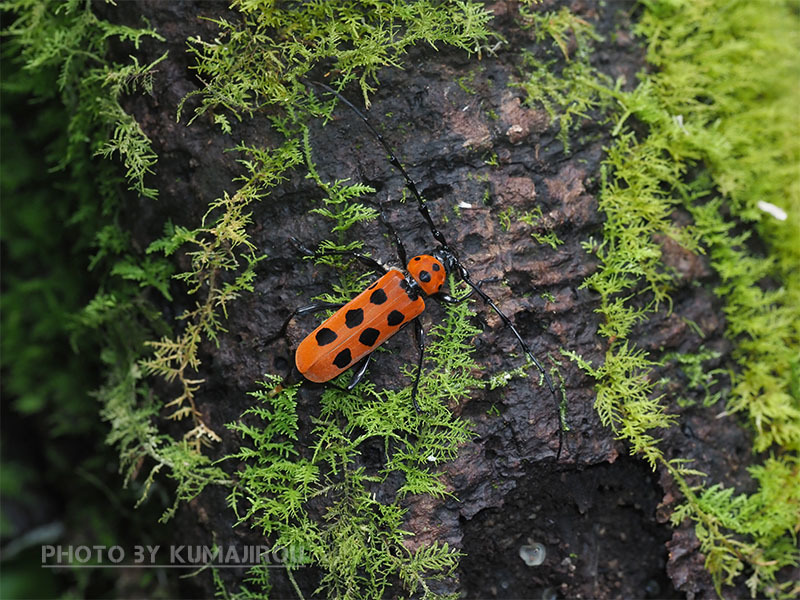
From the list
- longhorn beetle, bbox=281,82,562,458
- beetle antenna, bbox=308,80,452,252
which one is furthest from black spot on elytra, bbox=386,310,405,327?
beetle antenna, bbox=308,80,452,252

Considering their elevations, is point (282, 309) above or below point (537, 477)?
above

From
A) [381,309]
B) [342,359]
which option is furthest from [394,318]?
[342,359]

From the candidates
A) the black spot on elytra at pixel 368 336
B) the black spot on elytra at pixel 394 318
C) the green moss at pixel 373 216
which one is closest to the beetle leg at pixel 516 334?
the green moss at pixel 373 216

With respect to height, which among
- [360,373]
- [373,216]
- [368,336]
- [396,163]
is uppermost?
[396,163]

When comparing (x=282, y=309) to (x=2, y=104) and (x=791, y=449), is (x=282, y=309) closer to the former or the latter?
(x=2, y=104)

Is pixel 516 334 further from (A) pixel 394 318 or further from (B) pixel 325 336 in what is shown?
(B) pixel 325 336

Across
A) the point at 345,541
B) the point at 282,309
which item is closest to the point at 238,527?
the point at 345,541

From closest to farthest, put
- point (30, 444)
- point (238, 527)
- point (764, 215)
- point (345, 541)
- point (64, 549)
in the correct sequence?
point (345, 541), point (238, 527), point (764, 215), point (64, 549), point (30, 444)
